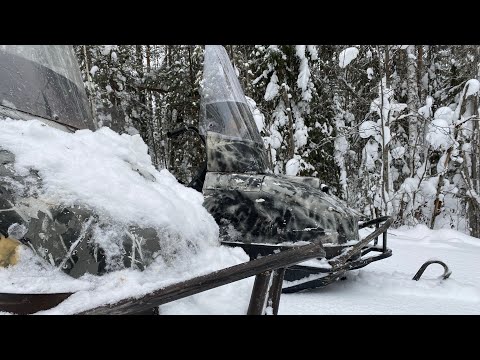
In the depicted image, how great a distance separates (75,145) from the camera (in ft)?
5.91

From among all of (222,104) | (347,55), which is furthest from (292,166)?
(222,104)

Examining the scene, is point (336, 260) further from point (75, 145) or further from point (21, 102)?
point (21, 102)

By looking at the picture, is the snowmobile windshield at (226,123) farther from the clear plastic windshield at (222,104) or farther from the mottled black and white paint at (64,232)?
the mottled black and white paint at (64,232)

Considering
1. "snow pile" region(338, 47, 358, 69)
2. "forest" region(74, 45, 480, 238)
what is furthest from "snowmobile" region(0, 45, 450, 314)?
"forest" region(74, 45, 480, 238)

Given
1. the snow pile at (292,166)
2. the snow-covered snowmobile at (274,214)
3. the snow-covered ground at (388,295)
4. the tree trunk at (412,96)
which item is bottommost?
the snow-covered ground at (388,295)

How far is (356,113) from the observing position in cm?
1323

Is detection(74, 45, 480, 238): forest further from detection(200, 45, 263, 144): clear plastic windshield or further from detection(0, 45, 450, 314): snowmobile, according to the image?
detection(0, 45, 450, 314): snowmobile

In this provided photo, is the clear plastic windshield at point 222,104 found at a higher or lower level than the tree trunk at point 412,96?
lower

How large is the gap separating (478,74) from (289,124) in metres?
4.20

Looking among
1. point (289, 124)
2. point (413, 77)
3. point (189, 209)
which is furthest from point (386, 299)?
point (413, 77)

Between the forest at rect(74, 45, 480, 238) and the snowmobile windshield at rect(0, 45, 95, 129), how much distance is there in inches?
215

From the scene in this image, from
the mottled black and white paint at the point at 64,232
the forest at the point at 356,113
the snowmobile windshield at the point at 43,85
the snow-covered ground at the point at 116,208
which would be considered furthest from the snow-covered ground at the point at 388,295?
the forest at the point at 356,113

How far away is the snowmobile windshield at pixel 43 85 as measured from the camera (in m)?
2.11
